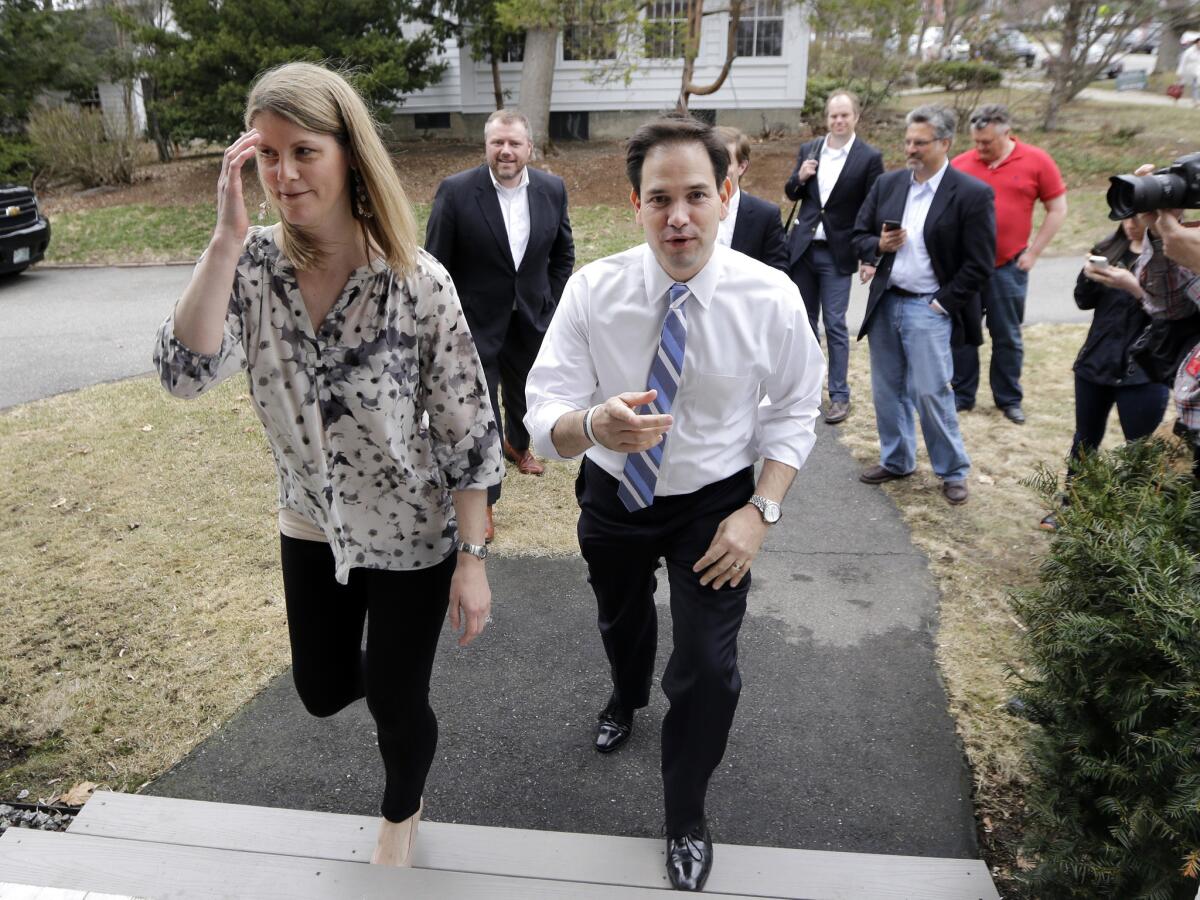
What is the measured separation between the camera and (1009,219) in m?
6.84

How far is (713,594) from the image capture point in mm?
2703

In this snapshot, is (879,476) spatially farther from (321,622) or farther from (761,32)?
(761,32)

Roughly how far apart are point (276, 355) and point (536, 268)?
10.7ft

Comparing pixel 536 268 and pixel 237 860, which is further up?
pixel 536 268

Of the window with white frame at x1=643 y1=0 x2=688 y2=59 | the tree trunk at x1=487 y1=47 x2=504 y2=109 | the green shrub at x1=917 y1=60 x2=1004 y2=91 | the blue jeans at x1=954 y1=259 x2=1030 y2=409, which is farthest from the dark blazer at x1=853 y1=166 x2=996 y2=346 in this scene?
the green shrub at x1=917 y1=60 x2=1004 y2=91

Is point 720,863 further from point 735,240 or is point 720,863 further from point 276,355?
point 735,240

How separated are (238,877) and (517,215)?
3.81 metres

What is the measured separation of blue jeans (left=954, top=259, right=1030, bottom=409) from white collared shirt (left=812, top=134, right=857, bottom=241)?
4.27 ft

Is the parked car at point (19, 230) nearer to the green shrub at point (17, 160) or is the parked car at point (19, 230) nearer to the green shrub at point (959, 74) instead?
the green shrub at point (17, 160)

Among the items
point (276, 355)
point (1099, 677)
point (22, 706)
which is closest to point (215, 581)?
point (22, 706)

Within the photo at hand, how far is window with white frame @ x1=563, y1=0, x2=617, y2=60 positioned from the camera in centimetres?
1638

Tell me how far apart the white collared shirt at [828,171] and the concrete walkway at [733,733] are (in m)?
2.59

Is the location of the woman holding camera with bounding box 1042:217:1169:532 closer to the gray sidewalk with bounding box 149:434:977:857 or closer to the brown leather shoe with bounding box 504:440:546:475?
the gray sidewalk with bounding box 149:434:977:857

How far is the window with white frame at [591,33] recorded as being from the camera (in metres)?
16.4
